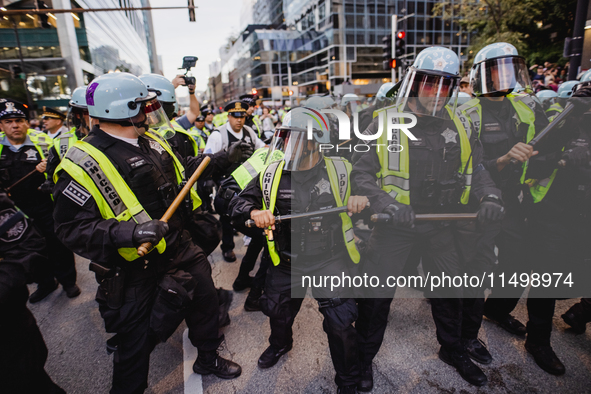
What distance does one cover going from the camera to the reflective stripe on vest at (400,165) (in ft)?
7.99

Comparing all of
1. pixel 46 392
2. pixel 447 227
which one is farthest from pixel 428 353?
pixel 46 392

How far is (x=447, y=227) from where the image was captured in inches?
99.5

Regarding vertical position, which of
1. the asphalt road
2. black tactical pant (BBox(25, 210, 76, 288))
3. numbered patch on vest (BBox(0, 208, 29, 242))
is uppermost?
numbered patch on vest (BBox(0, 208, 29, 242))

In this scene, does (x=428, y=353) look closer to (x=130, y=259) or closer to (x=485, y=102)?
(x=485, y=102)

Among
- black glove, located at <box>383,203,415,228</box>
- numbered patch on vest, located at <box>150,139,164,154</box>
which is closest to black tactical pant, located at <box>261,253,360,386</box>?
black glove, located at <box>383,203,415,228</box>

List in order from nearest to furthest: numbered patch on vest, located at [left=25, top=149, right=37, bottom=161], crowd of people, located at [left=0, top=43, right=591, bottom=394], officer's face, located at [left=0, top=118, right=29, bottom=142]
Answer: crowd of people, located at [left=0, top=43, right=591, bottom=394] < officer's face, located at [left=0, top=118, right=29, bottom=142] < numbered patch on vest, located at [left=25, top=149, right=37, bottom=161]

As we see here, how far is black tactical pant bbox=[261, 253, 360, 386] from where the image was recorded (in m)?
2.23

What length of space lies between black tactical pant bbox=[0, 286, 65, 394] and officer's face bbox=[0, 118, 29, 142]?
2.95 meters

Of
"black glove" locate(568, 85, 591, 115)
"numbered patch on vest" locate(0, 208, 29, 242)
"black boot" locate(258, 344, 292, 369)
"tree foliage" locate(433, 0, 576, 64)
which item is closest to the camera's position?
"numbered patch on vest" locate(0, 208, 29, 242)

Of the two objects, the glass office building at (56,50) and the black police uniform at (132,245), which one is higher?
the glass office building at (56,50)

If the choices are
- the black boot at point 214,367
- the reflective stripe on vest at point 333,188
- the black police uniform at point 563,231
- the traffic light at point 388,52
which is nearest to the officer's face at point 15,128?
the reflective stripe on vest at point 333,188

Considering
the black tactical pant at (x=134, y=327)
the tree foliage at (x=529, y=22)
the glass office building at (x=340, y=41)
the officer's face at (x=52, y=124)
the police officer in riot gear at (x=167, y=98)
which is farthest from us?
the glass office building at (x=340, y=41)

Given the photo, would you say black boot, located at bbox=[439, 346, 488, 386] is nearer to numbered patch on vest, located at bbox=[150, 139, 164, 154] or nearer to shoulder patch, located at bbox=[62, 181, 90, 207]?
numbered patch on vest, located at bbox=[150, 139, 164, 154]

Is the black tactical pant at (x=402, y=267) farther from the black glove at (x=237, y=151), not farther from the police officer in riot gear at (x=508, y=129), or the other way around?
the black glove at (x=237, y=151)
